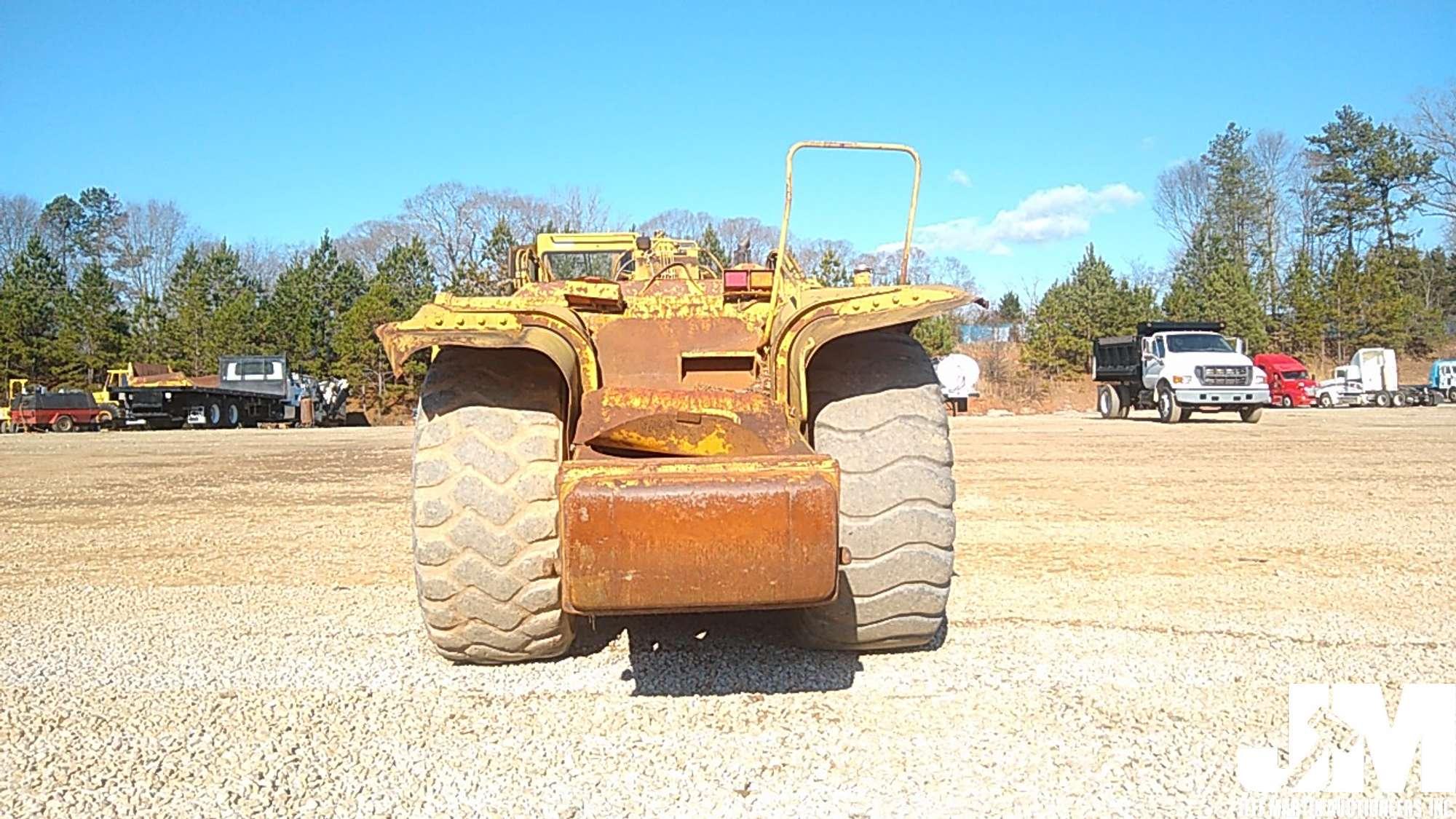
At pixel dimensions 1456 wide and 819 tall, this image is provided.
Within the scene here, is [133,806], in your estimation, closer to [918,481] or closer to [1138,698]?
[918,481]

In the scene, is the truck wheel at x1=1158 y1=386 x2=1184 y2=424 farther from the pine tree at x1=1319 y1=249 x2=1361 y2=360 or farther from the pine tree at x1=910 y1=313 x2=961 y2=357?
the pine tree at x1=1319 y1=249 x2=1361 y2=360

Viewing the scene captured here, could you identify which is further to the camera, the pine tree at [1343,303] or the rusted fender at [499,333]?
the pine tree at [1343,303]

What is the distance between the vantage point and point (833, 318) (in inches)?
142

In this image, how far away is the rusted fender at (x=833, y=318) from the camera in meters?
3.57

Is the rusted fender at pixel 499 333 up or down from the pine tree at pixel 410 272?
down

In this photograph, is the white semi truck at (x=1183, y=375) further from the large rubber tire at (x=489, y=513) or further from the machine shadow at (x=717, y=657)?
the large rubber tire at (x=489, y=513)

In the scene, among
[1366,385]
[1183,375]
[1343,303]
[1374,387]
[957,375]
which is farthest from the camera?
[1343,303]

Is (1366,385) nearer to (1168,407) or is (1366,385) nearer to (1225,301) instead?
(1225,301)

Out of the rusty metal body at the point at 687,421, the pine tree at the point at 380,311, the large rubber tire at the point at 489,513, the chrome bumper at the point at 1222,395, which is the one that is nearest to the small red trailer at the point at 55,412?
the pine tree at the point at 380,311

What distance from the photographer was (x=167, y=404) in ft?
102

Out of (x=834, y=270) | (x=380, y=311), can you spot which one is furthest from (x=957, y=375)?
(x=380, y=311)

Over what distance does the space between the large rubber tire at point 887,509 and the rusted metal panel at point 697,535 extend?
1.72ft

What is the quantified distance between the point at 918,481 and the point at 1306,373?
40666mm

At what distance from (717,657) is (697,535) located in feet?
4.19
